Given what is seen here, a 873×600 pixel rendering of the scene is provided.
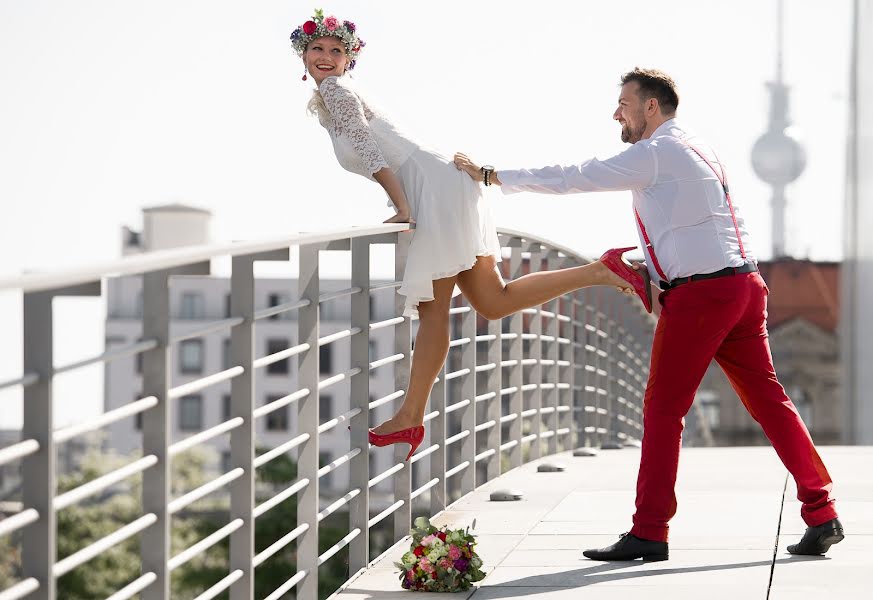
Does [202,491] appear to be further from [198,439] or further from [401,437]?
[401,437]

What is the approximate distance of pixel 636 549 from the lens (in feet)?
16.8

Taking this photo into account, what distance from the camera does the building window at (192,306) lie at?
10331cm

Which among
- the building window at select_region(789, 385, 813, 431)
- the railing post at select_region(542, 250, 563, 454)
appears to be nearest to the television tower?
the building window at select_region(789, 385, 813, 431)

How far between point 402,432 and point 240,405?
146cm

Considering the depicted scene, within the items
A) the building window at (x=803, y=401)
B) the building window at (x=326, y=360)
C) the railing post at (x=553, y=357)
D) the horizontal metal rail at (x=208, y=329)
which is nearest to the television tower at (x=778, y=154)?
the building window at (x=803, y=401)

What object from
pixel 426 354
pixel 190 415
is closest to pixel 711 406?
pixel 190 415

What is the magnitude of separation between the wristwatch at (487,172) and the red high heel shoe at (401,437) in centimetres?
84

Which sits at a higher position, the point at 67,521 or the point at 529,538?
the point at 529,538

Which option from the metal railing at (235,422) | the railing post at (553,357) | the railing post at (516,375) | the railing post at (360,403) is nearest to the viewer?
the metal railing at (235,422)

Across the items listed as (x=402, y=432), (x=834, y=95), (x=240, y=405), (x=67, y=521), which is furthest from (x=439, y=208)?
(x=834, y=95)

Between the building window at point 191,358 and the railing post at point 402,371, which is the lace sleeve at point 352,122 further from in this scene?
the building window at point 191,358

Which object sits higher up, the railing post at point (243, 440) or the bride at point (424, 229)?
the bride at point (424, 229)

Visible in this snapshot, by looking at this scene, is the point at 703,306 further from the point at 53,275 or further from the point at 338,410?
the point at 338,410

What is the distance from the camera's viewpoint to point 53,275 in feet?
9.27
